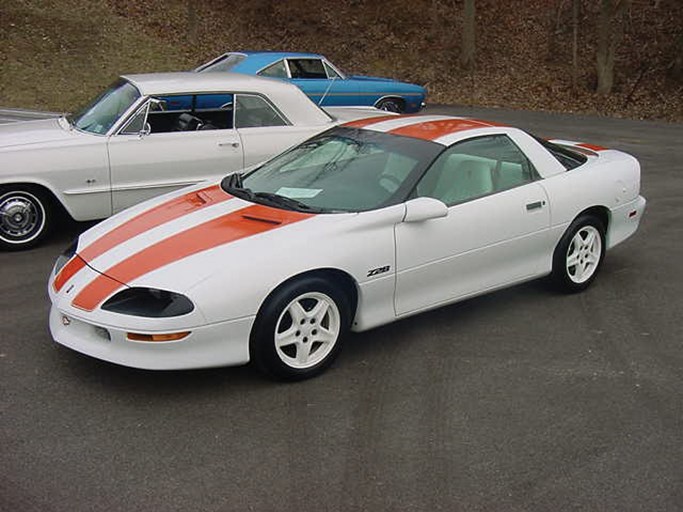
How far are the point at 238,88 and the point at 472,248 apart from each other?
357 centimetres

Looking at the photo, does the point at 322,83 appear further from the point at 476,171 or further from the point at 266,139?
the point at 476,171

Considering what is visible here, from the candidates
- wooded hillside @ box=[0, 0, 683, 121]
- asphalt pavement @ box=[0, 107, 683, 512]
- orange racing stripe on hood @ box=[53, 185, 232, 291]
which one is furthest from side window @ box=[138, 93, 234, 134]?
wooded hillside @ box=[0, 0, 683, 121]

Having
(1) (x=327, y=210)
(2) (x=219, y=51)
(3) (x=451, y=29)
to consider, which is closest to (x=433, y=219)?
(1) (x=327, y=210)

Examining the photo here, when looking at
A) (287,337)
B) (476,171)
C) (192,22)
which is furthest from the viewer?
(192,22)

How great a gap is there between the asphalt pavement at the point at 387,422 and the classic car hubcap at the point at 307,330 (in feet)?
0.51

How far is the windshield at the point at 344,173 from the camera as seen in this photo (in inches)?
187

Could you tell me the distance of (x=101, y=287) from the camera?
13.5 ft

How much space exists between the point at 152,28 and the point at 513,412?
2073 centimetres

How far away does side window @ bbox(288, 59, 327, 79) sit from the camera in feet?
42.3

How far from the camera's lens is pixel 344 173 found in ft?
16.5

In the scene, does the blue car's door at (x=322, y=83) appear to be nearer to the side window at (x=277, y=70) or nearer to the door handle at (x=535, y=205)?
the side window at (x=277, y=70)

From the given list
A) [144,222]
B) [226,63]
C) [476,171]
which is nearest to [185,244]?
[144,222]

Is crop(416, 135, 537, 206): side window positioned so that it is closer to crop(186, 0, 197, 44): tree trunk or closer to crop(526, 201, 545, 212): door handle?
crop(526, 201, 545, 212): door handle

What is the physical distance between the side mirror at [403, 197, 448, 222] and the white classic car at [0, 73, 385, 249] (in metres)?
3.17
